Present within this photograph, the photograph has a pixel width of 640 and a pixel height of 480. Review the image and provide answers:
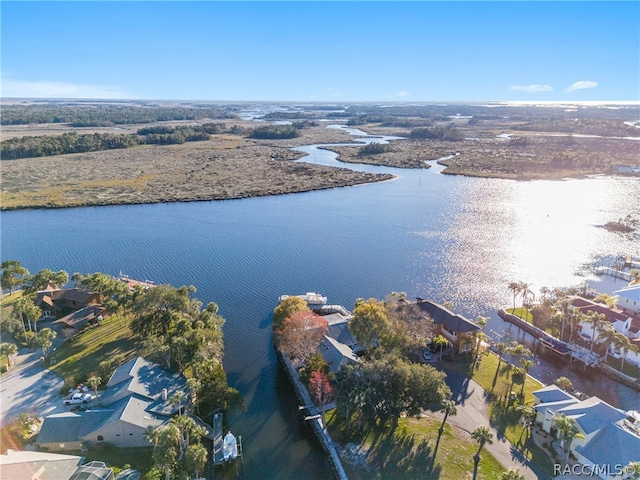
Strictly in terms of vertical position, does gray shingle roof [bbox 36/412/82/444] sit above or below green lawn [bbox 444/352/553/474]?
above

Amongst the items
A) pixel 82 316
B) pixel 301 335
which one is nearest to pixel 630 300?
pixel 301 335

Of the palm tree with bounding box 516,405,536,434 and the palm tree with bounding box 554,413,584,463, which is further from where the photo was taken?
the palm tree with bounding box 516,405,536,434

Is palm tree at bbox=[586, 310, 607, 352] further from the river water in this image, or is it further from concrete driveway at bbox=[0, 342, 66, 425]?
concrete driveway at bbox=[0, 342, 66, 425]

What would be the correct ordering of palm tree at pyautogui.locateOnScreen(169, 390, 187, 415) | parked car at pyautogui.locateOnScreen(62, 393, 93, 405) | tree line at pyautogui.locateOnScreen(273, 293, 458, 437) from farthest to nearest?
1. parked car at pyautogui.locateOnScreen(62, 393, 93, 405)
2. tree line at pyautogui.locateOnScreen(273, 293, 458, 437)
3. palm tree at pyautogui.locateOnScreen(169, 390, 187, 415)

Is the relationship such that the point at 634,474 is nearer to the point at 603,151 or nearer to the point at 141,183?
the point at 141,183

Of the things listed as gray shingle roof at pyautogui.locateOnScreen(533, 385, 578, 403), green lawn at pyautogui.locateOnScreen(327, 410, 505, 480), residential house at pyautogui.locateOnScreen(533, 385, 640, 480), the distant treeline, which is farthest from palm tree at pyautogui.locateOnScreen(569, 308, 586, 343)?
the distant treeline

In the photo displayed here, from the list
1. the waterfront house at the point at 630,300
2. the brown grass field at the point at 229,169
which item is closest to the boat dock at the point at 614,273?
the waterfront house at the point at 630,300

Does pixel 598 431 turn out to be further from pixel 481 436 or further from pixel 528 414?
pixel 481 436
